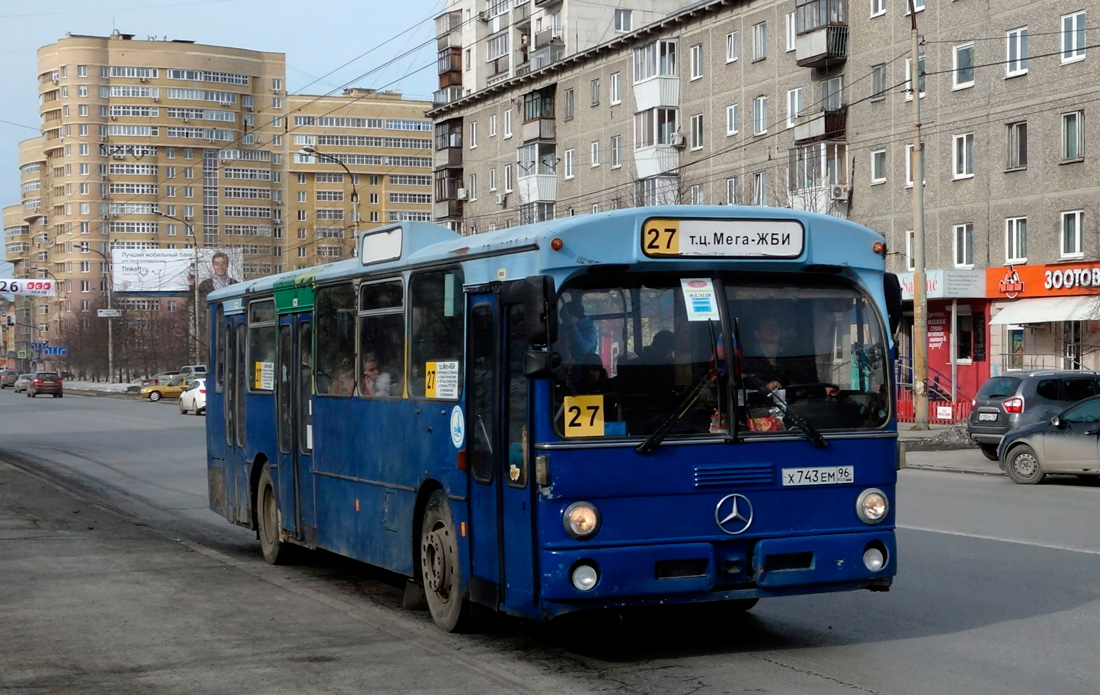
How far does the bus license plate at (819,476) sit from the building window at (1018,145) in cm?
3546

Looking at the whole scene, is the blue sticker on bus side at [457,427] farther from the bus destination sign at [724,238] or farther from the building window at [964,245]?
the building window at [964,245]

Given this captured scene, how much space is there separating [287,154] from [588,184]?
96.7 metres

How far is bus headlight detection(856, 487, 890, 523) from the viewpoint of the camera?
824 centimetres

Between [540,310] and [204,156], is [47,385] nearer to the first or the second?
[540,310]

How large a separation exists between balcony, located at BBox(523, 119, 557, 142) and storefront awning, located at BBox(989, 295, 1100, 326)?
2681 cm

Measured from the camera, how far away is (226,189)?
497 ft

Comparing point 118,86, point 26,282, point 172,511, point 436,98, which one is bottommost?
point 172,511

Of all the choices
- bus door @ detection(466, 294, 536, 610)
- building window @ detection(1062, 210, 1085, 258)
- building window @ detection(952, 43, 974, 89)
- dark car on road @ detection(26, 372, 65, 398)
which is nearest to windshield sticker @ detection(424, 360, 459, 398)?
bus door @ detection(466, 294, 536, 610)

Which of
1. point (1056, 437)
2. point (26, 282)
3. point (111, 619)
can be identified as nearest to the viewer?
point (111, 619)

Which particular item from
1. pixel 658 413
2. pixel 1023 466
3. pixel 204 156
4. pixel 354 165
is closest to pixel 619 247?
pixel 658 413

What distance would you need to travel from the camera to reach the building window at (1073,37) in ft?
129

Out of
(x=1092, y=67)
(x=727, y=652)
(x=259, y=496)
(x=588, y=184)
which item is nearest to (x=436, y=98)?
(x=588, y=184)

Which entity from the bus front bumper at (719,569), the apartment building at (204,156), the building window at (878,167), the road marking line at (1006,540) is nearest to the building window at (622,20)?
the building window at (878,167)

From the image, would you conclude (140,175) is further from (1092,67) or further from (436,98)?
(1092,67)
